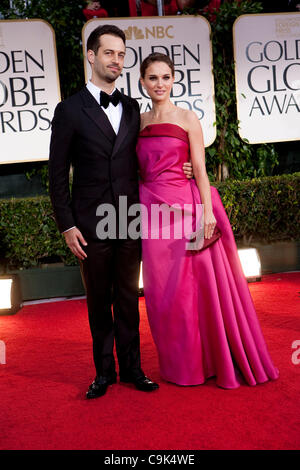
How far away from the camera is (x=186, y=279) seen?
276 cm

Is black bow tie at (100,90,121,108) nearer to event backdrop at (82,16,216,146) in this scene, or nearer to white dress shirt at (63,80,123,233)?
white dress shirt at (63,80,123,233)

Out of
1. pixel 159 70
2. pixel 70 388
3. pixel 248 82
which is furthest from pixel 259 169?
pixel 70 388

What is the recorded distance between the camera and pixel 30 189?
591 centimetres

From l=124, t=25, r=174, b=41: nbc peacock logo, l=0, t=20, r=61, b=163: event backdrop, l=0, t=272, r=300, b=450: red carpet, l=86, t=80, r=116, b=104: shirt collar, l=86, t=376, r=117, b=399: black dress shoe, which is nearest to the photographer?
l=0, t=272, r=300, b=450: red carpet

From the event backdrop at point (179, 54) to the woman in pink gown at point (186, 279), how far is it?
2.74 m

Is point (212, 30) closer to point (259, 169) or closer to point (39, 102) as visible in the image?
point (259, 169)

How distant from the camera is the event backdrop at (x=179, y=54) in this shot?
17.4 feet

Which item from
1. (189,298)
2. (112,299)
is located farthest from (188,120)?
(112,299)

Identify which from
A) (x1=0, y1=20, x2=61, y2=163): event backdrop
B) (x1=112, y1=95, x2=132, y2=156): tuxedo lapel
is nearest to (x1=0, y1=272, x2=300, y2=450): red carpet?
(x1=112, y1=95, x2=132, y2=156): tuxedo lapel

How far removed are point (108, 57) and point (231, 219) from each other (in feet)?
10.7

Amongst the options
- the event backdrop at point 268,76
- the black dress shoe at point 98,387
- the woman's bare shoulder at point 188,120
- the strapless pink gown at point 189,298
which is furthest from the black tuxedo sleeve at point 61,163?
the event backdrop at point 268,76

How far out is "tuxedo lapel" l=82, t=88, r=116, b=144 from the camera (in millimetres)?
2510

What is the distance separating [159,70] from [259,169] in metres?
3.55

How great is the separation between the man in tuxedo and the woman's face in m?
0.13
